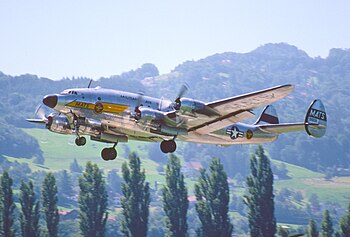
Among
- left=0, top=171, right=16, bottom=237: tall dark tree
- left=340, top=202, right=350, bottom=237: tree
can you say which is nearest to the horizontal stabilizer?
left=340, top=202, right=350, bottom=237: tree

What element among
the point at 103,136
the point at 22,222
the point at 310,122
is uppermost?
the point at 310,122

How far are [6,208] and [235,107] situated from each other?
36611 millimetres

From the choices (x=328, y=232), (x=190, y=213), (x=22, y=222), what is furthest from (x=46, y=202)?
(x=190, y=213)

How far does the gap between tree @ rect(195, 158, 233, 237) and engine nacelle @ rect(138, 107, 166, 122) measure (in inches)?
1328

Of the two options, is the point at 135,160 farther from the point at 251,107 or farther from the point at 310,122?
the point at 251,107

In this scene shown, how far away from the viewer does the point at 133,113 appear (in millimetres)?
41219

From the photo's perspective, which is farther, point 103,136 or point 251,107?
point 103,136

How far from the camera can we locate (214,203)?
248 feet

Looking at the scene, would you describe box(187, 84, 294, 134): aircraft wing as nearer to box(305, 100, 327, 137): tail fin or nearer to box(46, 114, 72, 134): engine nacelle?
box(46, 114, 72, 134): engine nacelle

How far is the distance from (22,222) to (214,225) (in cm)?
1876

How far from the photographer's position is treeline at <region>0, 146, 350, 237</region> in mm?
70562

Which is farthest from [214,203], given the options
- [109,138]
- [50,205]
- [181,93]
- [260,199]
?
[181,93]

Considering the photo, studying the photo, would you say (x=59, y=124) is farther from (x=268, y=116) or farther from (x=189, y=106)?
(x=268, y=116)

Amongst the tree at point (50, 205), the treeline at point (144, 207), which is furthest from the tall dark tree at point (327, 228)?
the tree at point (50, 205)
